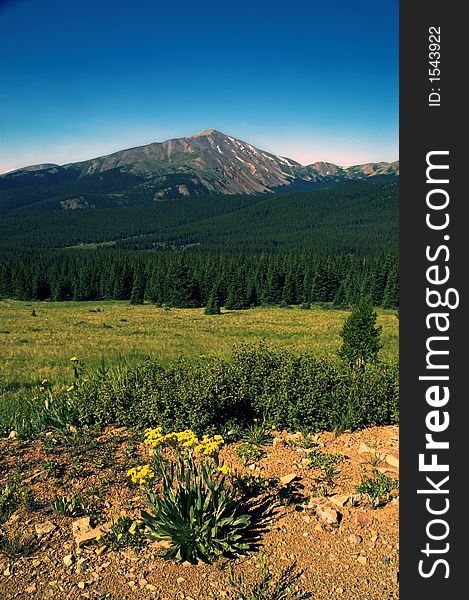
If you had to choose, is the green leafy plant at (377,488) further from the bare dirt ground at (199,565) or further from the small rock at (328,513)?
the small rock at (328,513)

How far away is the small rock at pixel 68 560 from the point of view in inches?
178

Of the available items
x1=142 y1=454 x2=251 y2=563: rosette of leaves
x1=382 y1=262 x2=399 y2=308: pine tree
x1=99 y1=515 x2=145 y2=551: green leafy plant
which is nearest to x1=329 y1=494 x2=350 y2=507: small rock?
x1=142 y1=454 x2=251 y2=563: rosette of leaves

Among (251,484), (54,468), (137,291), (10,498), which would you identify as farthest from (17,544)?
(137,291)

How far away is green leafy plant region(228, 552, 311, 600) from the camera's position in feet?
13.1

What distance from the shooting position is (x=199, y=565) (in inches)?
177

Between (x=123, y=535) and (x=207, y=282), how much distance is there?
85.5 m

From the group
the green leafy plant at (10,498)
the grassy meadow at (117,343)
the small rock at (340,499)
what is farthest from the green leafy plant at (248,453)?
the grassy meadow at (117,343)

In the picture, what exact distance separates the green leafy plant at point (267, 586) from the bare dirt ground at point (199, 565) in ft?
0.08

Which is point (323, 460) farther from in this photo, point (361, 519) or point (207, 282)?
point (207, 282)

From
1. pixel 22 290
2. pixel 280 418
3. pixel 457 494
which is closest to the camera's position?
pixel 457 494

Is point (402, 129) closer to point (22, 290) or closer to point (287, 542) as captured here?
point (287, 542)

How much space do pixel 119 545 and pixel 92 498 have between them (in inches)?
42.3

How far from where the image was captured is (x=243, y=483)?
576 centimetres

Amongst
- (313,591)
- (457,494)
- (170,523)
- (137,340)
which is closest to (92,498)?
(170,523)
